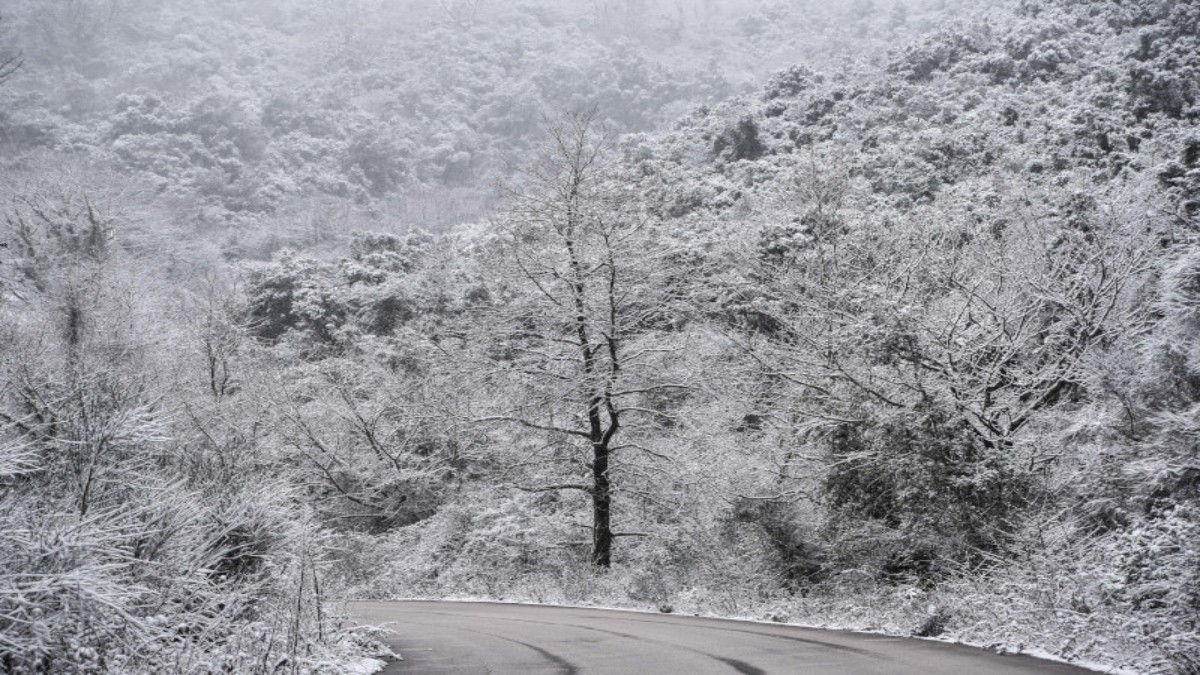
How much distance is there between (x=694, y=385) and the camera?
1781cm

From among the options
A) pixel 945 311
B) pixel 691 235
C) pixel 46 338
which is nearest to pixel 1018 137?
pixel 691 235

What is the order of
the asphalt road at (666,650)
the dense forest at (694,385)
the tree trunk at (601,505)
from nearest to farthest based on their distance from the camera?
the asphalt road at (666,650) → the dense forest at (694,385) → the tree trunk at (601,505)

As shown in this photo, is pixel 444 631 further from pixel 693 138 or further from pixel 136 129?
pixel 136 129

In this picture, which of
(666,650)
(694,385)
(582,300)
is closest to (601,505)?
(694,385)

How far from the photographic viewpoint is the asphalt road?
6730 millimetres

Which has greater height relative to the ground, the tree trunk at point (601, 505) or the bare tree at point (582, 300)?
the bare tree at point (582, 300)

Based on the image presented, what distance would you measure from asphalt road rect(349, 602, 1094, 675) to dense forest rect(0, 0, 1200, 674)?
755 mm

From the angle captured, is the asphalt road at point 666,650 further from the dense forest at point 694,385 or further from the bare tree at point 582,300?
the bare tree at point 582,300

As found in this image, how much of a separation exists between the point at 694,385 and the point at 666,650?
10.1 m

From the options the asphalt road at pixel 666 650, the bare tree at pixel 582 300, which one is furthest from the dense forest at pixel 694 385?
the asphalt road at pixel 666 650

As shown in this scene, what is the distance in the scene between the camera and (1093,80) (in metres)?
38.5

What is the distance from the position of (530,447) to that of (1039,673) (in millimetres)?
16671

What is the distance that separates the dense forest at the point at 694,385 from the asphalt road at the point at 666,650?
2.48ft

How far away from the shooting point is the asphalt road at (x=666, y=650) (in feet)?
22.1
